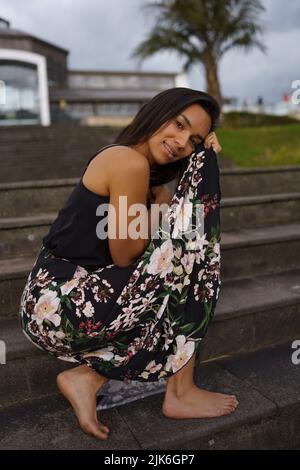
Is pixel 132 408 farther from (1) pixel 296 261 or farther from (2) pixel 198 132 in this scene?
(1) pixel 296 261

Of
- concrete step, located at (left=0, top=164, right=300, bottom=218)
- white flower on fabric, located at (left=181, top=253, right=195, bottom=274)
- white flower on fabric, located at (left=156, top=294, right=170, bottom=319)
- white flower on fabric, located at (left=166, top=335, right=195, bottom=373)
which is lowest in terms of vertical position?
white flower on fabric, located at (left=166, top=335, right=195, bottom=373)

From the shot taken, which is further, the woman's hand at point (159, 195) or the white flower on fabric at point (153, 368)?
the woman's hand at point (159, 195)

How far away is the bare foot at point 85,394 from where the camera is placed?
5.00 ft

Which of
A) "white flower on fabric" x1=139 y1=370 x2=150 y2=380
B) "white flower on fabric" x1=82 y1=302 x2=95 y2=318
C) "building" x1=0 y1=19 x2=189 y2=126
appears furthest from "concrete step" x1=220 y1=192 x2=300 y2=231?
"building" x1=0 y1=19 x2=189 y2=126

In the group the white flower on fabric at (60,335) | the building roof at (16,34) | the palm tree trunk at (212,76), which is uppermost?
the building roof at (16,34)

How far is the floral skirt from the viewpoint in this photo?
1.51m

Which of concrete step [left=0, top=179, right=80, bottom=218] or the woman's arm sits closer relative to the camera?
the woman's arm

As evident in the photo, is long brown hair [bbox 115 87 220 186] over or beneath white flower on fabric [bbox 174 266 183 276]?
over

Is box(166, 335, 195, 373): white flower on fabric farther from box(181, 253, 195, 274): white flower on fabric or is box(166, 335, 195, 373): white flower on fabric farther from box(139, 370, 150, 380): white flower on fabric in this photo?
box(181, 253, 195, 274): white flower on fabric

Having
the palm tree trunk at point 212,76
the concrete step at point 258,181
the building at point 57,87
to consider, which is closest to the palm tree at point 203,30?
the palm tree trunk at point 212,76

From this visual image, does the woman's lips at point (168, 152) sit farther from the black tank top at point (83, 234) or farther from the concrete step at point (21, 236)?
the concrete step at point (21, 236)

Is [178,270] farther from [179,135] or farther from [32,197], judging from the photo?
[32,197]

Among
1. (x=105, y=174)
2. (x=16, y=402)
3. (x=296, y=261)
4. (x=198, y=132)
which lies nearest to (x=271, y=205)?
(x=296, y=261)

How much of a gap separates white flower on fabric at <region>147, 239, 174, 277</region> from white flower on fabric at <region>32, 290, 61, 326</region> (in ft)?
1.31
